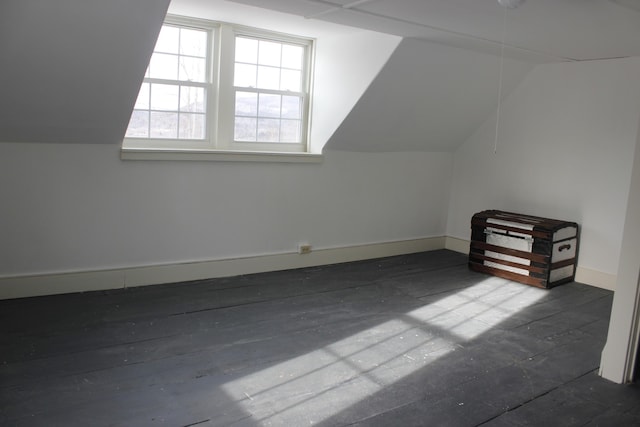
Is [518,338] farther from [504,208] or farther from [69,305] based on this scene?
[69,305]

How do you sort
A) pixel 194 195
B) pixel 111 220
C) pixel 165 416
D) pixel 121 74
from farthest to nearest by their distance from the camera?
pixel 194 195
pixel 111 220
pixel 121 74
pixel 165 416

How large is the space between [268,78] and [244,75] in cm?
26

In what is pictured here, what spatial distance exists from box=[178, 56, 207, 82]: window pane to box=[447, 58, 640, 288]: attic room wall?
3165mm

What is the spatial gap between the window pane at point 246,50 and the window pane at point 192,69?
34 centimetres

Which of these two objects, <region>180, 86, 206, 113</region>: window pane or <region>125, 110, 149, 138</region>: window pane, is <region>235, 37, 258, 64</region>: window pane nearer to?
<region>180, 86, 206, 113</region>: window pane

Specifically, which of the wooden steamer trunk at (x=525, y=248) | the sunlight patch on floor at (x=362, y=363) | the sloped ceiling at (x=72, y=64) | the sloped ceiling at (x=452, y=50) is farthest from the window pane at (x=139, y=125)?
the wooden steamer trunk at (x=525, y=248)

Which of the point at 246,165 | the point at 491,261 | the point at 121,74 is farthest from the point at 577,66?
the point at 121,74

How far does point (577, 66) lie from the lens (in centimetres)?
525

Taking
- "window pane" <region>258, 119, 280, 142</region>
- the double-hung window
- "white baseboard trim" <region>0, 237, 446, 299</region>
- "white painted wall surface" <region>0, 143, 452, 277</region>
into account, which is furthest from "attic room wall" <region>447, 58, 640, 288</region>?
"window pane" <region>258, 119, 280, 142</region>

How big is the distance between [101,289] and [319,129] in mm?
2422

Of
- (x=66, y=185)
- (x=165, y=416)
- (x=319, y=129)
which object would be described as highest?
(x=319, y=129)

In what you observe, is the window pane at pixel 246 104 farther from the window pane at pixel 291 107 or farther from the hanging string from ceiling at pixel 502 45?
the hanging string from ceiling at pixel 502 45

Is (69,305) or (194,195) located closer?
(69,305)

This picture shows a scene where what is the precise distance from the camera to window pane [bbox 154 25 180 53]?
14.5 feet
